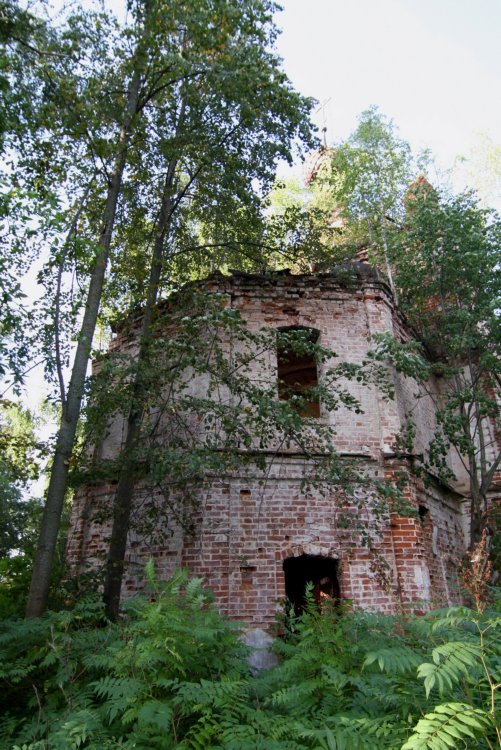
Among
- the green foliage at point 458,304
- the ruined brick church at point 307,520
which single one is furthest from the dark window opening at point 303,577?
the green foliage at point 458,304

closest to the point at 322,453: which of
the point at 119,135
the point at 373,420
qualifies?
the point at 373,420

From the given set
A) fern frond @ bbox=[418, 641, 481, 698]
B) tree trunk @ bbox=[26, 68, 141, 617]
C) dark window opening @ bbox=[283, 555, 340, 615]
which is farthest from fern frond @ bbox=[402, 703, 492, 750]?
dark window opening @ bbox=[283, 555, 340, 615]

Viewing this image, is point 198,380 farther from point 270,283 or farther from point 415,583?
point 415,583

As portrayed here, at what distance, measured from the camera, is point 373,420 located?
30.8 ft

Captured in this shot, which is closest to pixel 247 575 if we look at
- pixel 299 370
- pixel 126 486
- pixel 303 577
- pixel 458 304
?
pixel 126 486

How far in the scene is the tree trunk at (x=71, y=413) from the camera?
20.5ft

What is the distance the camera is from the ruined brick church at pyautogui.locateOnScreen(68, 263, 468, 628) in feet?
26.7

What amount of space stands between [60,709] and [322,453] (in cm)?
497

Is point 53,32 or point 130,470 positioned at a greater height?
point 53,32

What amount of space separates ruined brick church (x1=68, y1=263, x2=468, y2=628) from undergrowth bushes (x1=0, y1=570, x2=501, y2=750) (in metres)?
2.82

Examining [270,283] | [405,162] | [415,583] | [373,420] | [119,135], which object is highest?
[405,162]

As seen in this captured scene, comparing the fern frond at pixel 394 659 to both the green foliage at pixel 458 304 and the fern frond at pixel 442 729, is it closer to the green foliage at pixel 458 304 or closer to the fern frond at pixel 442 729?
the fern frond at pixel 442 729

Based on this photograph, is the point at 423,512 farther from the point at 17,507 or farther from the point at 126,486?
the point at 17,507

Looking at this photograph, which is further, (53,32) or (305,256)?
(305,256)
